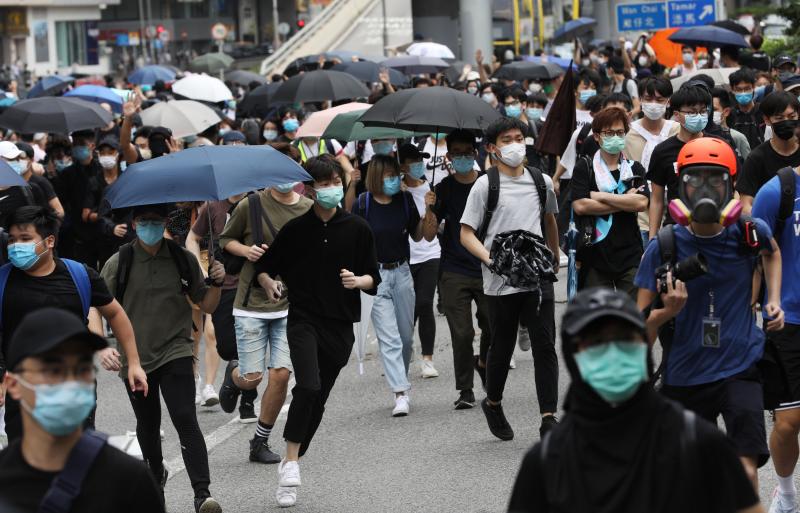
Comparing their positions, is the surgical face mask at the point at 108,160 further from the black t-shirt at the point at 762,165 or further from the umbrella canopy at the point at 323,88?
the black t-shirt at the point at 762,165

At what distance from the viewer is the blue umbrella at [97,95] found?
19.7 metres

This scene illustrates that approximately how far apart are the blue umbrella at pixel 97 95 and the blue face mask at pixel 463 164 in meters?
11.1

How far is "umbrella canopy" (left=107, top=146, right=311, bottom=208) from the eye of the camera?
7.34m

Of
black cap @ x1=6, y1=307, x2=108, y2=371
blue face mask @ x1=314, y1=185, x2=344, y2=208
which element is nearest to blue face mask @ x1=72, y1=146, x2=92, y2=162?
blue face mask @ x1=314, y1=185, x2=344, y2=208

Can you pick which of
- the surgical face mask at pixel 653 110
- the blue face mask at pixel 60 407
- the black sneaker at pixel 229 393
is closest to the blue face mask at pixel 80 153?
A: the black sneaker at pixel 229 393

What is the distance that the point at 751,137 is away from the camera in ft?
44.6

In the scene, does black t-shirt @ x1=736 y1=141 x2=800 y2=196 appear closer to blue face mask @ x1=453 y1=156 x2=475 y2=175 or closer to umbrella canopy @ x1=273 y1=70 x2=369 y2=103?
blue face mask @ x1=453 y1=156 x2=475 y2=175

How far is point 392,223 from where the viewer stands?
9773 millimetres

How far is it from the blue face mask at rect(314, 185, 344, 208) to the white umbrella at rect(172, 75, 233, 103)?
11.4 meters

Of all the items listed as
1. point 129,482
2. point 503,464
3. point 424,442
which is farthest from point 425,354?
point 129,482

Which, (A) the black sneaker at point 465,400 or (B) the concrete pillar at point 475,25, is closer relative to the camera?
(A) the black sneaker at point 465,400

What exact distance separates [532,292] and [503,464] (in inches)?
38.0

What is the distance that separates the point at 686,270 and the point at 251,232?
11.9 feet

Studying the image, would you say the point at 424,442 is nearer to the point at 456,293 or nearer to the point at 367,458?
the point at 367,458
